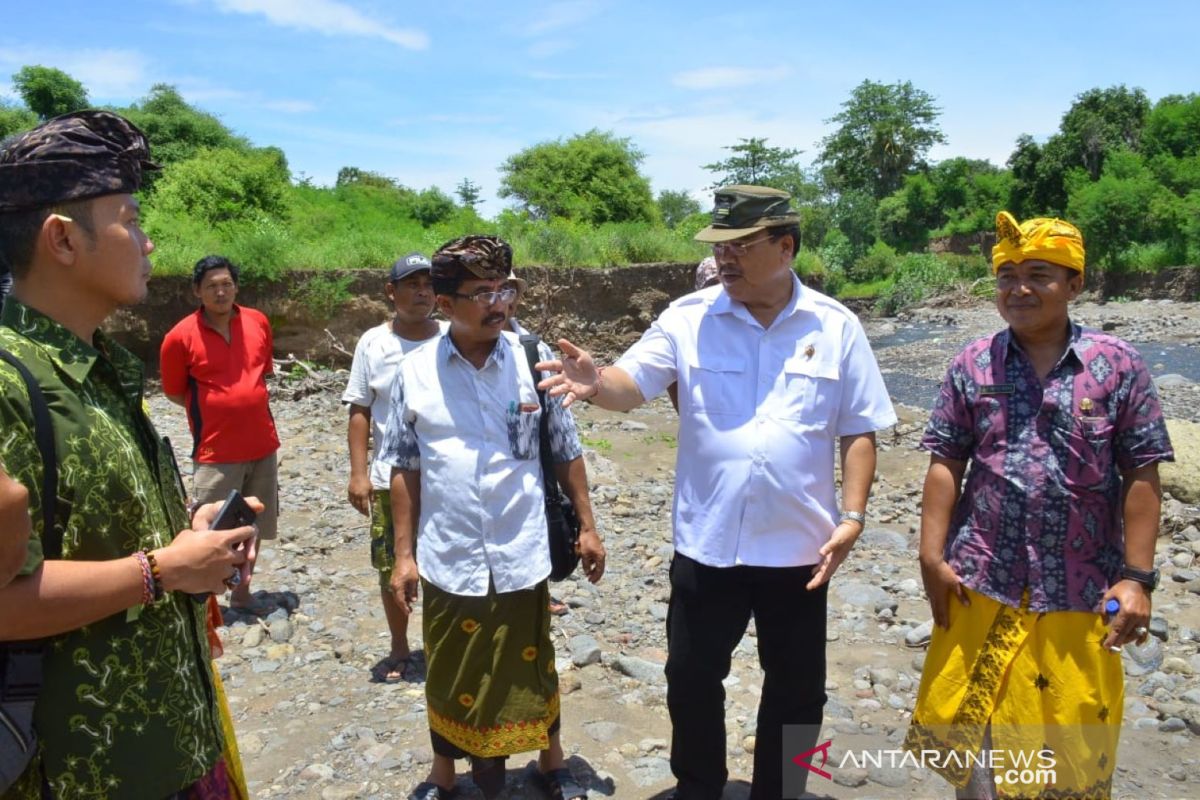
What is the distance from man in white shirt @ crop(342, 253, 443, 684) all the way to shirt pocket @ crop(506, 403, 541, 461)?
4.13 ft

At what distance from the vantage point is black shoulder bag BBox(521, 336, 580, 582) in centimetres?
310

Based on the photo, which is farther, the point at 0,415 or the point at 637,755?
the point at 637,755

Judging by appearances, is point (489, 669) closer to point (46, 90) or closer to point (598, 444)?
point (598, 444)

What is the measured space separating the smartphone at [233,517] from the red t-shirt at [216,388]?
9.96ft

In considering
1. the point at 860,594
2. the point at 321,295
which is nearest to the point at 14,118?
the point at 321,295

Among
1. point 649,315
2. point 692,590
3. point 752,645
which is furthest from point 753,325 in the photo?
point 649,315

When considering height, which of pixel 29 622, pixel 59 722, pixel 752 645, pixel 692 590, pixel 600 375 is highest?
pixel 600 375

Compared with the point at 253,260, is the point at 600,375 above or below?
below

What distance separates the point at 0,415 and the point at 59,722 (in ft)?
1.84

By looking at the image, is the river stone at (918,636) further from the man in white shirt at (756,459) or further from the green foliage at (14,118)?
the green foliage at (14,118)

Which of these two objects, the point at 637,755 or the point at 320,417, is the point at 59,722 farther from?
the point at 320,417

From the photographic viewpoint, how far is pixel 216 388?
4848 millimetres

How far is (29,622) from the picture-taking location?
1509 millimetres

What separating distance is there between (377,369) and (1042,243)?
9.28 feet
